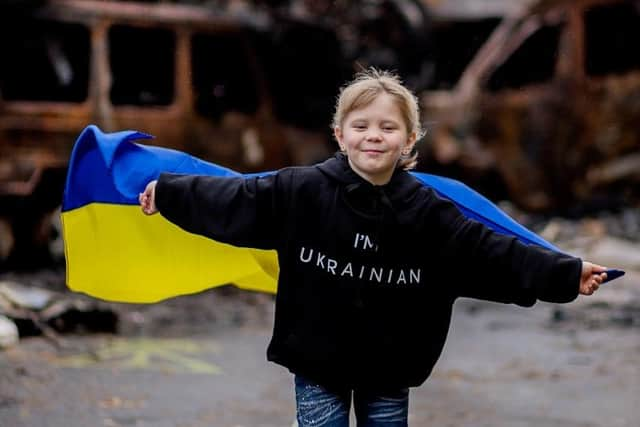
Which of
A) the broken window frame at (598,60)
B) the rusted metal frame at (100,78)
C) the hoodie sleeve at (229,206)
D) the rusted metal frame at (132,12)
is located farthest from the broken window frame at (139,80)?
the hoodie sleeve at (229,206)

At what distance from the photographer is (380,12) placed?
12.5 metres

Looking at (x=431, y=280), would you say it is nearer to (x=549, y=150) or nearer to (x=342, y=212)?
(x=342, y=212)

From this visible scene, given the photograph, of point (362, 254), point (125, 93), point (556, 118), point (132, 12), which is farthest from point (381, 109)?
point (556, 118)

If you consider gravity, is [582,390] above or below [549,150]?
below

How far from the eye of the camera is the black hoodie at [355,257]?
2.76m

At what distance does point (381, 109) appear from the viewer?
2.79m

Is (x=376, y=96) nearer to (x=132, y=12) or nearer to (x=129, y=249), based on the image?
(x=129, y=249)

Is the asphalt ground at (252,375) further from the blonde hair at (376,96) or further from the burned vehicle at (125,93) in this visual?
the burned vehicle at (125,93)

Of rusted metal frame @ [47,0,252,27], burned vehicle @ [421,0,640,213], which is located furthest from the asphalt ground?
burned vehicle @ [421,0,640,213]

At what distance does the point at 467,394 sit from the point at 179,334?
8.25 feet

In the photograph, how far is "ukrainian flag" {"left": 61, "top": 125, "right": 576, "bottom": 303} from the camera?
133 inches

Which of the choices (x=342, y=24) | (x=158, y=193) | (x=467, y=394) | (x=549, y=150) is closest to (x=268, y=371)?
(x=467, y=394)

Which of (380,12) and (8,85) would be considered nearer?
(8,85)

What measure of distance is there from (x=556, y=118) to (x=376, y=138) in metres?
10.5
